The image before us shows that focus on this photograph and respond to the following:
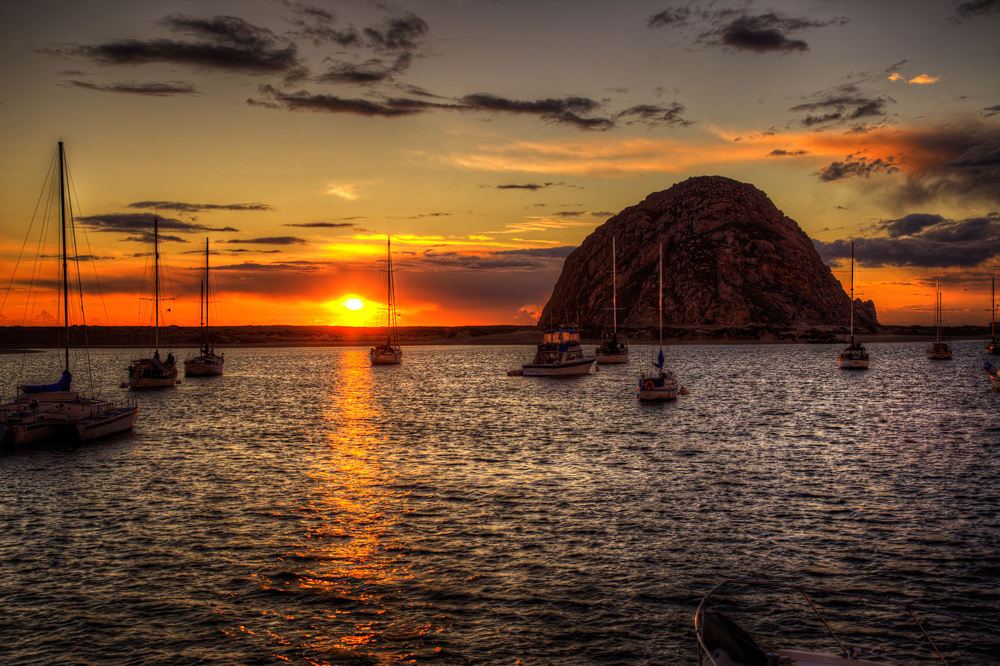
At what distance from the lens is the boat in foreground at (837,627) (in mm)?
10242

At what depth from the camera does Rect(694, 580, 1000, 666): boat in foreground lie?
10242 millimetres

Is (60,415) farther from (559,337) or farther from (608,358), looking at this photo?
(608,358)

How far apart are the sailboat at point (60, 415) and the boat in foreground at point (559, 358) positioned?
53.8m

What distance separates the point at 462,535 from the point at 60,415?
29528 millimetres

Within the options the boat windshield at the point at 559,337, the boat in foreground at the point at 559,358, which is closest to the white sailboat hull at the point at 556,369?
the boat in foreground at the point at 559,358

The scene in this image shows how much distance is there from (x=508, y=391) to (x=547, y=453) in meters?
40.3

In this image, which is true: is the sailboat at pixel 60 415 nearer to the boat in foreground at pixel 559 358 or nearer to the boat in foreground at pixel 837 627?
the boat in foreground at pixel 837 627

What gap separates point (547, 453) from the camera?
3459 centimetres

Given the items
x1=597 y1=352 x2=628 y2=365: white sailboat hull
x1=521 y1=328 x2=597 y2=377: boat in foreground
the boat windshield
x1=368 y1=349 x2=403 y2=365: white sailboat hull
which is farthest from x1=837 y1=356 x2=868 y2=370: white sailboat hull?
x1=368 y1=349 x2=403 y2=365: white sailboat hull

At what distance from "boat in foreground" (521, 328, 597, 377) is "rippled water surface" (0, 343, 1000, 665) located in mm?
42639

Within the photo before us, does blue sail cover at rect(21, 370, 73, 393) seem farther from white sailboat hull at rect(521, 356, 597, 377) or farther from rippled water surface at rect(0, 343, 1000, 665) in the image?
white sailboat hull at rect(521, 356, 597, 377)

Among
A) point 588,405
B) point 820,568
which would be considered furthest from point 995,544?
point 588,405

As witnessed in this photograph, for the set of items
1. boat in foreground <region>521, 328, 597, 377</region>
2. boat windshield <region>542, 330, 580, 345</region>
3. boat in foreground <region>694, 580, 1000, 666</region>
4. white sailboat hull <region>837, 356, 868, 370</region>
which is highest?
boat windshield <region>542, 330, 580, 345</region>

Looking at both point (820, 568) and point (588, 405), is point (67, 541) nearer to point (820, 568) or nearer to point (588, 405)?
point (820, 568)
